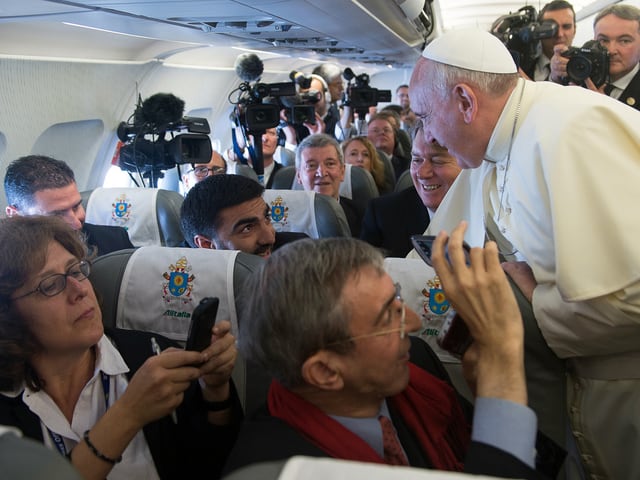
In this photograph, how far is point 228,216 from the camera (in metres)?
2.62

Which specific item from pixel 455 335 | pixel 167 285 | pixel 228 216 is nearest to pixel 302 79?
pixel 228 216

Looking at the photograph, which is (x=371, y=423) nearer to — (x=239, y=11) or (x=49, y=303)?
(x=49, y=303)

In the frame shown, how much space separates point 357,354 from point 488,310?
1.08 ft

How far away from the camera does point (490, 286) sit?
121cm

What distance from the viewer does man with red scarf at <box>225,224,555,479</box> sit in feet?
3.97

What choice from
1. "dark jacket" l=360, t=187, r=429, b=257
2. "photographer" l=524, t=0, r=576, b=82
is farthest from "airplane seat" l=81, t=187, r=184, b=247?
"photographer" l=524, t=0, r=576, b=82

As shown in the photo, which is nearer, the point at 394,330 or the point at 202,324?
the point at 394,330

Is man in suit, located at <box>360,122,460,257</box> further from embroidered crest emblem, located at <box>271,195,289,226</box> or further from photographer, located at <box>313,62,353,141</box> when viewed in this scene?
photographer, located at <box>313,62,353,141</box>

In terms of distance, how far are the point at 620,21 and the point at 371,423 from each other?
3.43 meters

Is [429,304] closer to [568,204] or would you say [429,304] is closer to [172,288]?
[568,204]

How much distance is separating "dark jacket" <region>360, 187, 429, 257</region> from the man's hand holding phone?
1.91 m

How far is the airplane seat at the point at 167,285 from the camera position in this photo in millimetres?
1996

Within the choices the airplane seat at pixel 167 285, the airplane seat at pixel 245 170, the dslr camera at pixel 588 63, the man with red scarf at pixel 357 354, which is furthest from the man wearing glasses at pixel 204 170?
the man with red scarf at pixel 357 354

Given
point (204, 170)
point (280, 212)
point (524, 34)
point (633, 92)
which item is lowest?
point (280, 212)
